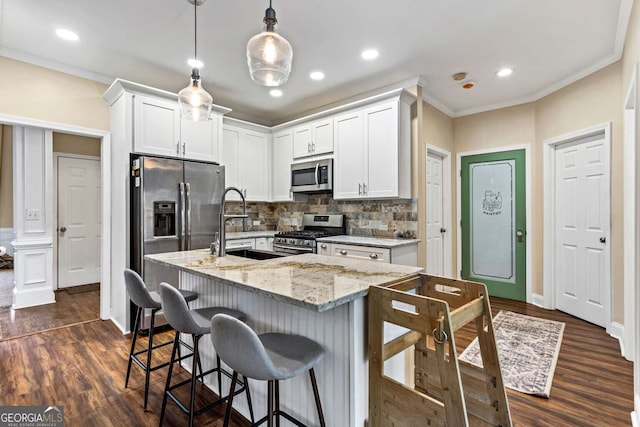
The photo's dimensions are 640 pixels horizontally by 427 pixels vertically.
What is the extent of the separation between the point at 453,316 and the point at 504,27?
2552mm

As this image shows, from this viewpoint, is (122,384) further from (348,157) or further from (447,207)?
(447,207)

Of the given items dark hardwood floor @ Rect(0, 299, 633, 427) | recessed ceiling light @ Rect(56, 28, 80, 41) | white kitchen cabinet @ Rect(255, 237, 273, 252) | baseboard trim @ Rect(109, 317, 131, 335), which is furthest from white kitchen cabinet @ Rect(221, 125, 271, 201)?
dark hardwood floor @ Rect(0, 299, 633, 427)

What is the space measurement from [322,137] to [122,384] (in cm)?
324

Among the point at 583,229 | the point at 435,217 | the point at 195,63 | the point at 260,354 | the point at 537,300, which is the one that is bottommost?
the point at 537,300

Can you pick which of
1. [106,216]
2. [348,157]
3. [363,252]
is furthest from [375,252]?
[106,216]

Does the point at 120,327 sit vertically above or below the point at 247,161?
below

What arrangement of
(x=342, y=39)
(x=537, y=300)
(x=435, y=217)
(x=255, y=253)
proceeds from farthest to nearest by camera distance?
(x=435, y=217), (x=537, y=300), (x=342, y=39), (x=255, y=253)

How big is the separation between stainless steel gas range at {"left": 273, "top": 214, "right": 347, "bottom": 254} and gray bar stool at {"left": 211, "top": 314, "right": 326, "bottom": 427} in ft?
7.83

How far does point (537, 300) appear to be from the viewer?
4.00 metres

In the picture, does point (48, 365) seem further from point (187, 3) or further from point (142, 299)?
point (187, 3)

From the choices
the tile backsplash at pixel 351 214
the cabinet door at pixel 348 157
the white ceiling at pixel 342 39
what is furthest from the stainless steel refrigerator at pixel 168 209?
the cabinet door at pixel 348 157

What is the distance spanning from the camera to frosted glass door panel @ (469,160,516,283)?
169 inches

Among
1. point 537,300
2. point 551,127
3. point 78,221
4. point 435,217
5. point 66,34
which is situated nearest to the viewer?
point 66,34

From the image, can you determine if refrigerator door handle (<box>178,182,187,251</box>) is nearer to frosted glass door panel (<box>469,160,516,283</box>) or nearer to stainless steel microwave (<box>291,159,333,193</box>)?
stainless steel microwave (<box>291,159,333,193</box>)
